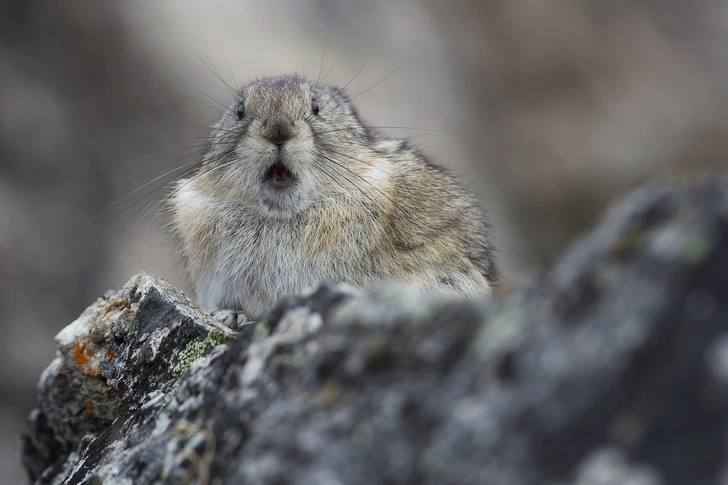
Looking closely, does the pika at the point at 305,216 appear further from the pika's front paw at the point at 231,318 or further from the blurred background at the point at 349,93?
the blurred background at the point at 349,93

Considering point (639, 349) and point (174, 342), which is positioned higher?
point (174, 342)

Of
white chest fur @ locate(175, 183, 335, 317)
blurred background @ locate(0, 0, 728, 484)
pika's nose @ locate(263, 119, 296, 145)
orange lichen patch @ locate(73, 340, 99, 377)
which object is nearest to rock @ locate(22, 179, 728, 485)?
orange lichen patch @ locate(73, 340, 99, 377)

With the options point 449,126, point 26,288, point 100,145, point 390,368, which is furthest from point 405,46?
point 390,368

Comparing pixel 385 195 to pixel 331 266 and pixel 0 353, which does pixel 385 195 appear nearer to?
pixel 331 266

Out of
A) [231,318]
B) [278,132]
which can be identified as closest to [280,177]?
[278,132]

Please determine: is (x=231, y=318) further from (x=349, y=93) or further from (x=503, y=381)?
(x=349, y=93)

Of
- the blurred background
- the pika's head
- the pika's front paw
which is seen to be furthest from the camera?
the blurred background

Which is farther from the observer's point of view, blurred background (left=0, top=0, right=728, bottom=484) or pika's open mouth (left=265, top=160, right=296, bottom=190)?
blurred background (left=0, top=0, right=728, bottom=484)

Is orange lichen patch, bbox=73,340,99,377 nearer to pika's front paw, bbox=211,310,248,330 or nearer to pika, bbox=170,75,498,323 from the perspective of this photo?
pika's front paw, bbox=211,310,248,330
